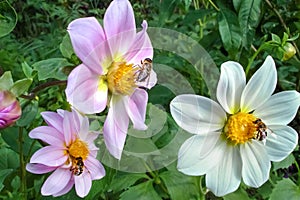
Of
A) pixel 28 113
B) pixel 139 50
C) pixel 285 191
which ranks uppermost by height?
pixel 139 50

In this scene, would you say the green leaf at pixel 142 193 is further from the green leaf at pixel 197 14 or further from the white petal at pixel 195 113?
the green leaf at pixel 197 14

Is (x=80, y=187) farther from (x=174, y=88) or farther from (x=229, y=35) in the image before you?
(x=229, y=35)

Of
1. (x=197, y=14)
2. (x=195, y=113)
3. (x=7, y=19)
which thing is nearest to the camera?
(x=195, y=113)

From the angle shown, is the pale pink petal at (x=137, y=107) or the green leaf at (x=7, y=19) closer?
the pale pink petal at (x=137, y=107)

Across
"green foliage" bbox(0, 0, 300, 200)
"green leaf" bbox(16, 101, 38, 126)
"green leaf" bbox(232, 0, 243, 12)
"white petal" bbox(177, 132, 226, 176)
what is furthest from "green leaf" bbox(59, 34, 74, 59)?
"green leaf" bbox(232, 0, 243, 12)

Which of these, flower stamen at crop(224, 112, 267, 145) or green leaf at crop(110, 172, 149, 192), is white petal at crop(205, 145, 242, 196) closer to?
flower stamen at crop(224, 112, 267, 145)

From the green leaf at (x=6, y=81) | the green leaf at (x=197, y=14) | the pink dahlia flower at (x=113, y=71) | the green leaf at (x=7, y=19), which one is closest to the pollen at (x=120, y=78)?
the pink dahlia flower at (x=113, y=71)

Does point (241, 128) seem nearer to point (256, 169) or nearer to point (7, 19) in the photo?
point (256, 169)

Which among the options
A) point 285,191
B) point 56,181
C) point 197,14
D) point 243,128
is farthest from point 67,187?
point 197,14
